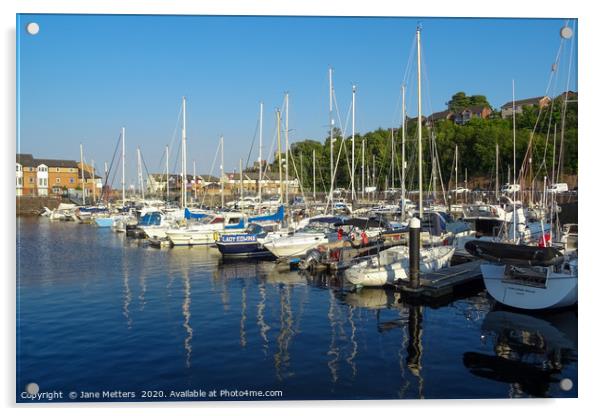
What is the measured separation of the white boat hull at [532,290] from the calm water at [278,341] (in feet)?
1.14

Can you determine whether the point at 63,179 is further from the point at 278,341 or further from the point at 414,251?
the point at 278,341

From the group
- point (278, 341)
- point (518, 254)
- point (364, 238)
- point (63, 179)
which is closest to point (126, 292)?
point (278, 341)

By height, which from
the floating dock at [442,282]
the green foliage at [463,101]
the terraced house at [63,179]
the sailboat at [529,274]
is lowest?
the floating dock at [442,282]

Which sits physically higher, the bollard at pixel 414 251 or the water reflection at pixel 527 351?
the bollard at pixel 414 251

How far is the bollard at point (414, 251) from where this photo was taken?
16.1m

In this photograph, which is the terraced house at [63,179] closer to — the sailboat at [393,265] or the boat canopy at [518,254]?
the sailboat at [393,265]

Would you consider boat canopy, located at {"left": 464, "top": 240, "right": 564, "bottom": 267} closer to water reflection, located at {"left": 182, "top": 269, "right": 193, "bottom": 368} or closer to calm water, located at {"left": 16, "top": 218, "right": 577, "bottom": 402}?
calm water, located at {"left": 16, "top": 218, "right": 577, "bottom": 402}

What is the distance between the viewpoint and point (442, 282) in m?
17.2


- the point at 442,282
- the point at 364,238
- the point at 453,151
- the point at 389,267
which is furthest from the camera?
the point at 453,151

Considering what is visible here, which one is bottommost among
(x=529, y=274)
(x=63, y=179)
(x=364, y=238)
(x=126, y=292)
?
(x=126, y=292)

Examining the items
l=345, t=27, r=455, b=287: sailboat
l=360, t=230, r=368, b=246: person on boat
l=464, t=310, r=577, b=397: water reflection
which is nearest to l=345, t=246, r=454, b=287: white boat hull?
l=345, t=27, r=455, b=287: sailboat

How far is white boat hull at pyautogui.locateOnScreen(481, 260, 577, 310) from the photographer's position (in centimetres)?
1409

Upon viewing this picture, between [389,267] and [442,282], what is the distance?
2.10m

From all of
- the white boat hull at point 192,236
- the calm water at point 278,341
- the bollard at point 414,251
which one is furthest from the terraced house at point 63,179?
the bollard at point 414,251
